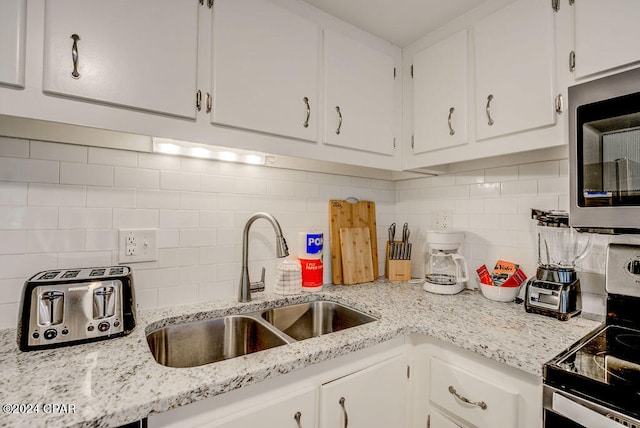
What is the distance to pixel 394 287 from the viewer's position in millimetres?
1642

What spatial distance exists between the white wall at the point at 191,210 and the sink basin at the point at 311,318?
196mm

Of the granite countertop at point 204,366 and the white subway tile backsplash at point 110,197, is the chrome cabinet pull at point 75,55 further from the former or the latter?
the granite countertop at point 204,366

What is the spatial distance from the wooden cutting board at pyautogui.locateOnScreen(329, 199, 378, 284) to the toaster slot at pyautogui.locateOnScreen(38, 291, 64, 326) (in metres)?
1.15

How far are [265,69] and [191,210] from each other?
65 cm

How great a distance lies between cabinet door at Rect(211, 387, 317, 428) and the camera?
0.77m

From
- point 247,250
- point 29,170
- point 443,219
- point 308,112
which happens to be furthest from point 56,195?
point 443,219

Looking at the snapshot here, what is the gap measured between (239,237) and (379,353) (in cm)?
78

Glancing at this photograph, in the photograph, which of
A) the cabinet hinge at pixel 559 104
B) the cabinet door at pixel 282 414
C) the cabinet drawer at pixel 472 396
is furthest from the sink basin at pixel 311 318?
the cabinet hinge at pixel 559 104

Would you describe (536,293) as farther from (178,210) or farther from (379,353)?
(178,210)

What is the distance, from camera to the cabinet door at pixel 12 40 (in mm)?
757

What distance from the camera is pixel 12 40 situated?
2.52 feet

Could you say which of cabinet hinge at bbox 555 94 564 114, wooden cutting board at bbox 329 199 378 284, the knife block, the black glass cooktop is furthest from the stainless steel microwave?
wooden cutting board at bbox 329 199 378 284

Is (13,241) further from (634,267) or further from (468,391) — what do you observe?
(634,267)

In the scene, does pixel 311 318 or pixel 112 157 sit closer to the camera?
pixel 112 157
